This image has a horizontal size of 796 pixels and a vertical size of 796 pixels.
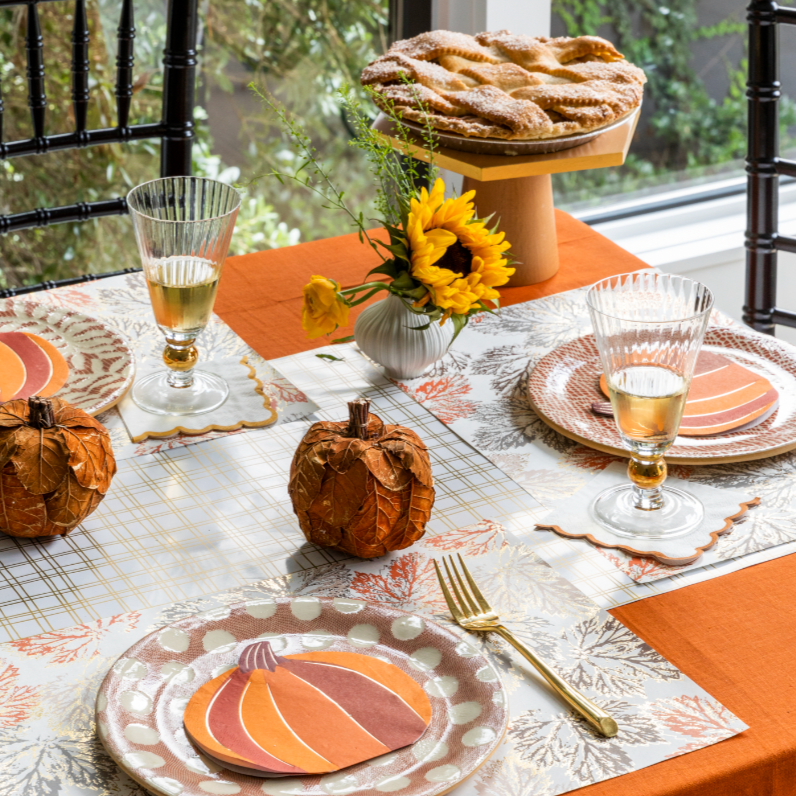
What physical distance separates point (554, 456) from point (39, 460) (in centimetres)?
45

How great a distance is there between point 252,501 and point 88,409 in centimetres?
20

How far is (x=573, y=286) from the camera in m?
1.30

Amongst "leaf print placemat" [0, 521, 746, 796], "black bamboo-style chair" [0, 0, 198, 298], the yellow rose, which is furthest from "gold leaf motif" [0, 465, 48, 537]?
"black bamboo-style chair" [0, 0, 198, 298]

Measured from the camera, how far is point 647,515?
0.87m

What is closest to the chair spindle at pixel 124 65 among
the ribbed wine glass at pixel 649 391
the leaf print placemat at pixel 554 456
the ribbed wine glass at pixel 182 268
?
the ribbed wine glass at pixel 182 268

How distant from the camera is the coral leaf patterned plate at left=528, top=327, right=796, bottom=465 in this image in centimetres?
93

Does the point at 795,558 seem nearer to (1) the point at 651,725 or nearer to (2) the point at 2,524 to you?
(1) the point at 651,725

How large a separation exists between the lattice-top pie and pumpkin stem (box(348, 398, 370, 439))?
468mm

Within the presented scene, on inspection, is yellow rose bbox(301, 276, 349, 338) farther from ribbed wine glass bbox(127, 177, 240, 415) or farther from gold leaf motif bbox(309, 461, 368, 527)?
gold leaf motif bbox(309, 461, 368, 527)

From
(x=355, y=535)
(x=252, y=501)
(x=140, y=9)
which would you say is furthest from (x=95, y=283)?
(x=140, y=9)

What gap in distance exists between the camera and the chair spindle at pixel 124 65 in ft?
5.02

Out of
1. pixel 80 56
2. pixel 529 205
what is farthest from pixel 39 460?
pixel 80 56

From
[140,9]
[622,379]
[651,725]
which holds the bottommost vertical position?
[651,725]

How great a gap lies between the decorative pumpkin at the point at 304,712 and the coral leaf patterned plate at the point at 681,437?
371mm
